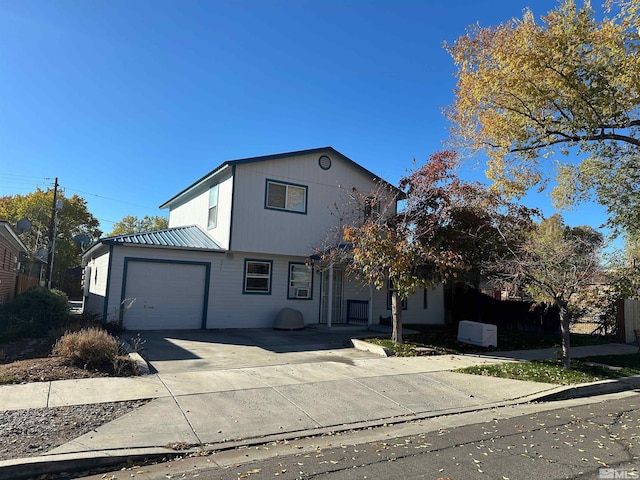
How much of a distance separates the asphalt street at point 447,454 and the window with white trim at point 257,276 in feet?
34.3

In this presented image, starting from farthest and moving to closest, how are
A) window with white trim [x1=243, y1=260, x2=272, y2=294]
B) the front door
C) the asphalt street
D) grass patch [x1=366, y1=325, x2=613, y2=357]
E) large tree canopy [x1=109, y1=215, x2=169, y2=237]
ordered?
large tree canopy [x1=109, y1=215, x2=169, y2=237] → the front door → window with white trim [x1=243, y1=260, x2=272, y2=294] → grass patch [x1=366, y1=325, x2=613, y2=357] → the asphalt street

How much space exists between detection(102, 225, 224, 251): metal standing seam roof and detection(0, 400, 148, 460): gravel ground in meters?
8.54

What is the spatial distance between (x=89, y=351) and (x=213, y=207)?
9.61 metres

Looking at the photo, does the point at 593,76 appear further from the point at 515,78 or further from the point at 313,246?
the point at 313,246

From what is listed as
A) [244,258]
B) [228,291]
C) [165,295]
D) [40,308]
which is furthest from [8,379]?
[244,258]

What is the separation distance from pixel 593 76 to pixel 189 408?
1242cm

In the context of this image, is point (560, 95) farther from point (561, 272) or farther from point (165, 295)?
point (165, 295)

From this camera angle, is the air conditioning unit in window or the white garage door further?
the air conditioning unit in window


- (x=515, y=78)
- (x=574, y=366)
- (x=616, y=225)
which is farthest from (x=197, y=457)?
(x=616, y=225)

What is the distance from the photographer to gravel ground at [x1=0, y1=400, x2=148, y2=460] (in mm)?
4824

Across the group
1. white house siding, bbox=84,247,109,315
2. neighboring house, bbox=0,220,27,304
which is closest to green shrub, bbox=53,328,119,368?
neighboring house, bbox=0,220,27,304

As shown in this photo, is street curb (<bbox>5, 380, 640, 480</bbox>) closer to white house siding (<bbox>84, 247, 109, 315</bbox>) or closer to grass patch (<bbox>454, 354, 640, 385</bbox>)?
grass patch (<bbox>454, 354, 640, 385</bbox>)

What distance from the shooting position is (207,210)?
17.9m

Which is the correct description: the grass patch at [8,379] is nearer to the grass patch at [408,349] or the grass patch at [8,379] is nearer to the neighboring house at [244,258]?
the neighboring house at [244,258]
